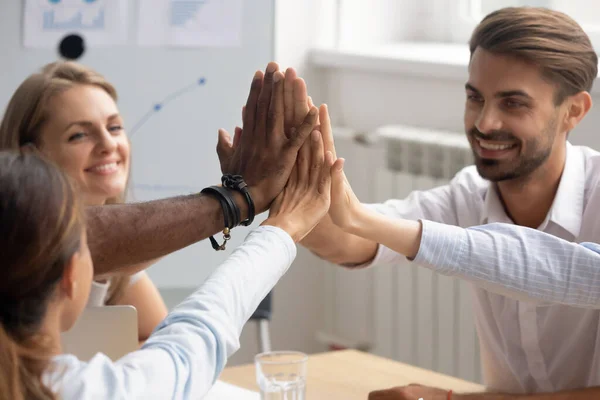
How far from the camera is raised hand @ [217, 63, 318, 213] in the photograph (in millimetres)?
1740

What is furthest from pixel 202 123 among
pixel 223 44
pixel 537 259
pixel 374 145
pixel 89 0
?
pixel 537 259

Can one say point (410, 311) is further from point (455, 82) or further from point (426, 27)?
point (426, 27)

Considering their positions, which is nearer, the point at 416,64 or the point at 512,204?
the point at 512,204

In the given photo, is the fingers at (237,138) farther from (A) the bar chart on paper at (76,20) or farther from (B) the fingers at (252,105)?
(A) the bar chart on paper at (76,20)

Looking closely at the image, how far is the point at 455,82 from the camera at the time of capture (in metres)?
2.99

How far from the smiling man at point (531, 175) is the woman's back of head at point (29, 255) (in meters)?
0.91

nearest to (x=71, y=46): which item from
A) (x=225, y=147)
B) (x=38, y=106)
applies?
(x=38, y=106)

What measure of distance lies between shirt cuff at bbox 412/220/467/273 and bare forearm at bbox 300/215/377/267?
10.5 inches

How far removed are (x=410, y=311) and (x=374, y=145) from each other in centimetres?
59

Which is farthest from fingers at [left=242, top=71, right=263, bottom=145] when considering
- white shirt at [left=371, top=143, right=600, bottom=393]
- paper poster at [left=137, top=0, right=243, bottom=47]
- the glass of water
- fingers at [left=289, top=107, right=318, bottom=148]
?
paper poster at [left=137, top=0, right=243, bottom=47]

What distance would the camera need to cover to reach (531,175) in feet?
6.49

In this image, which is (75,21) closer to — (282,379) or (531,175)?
(531,175)

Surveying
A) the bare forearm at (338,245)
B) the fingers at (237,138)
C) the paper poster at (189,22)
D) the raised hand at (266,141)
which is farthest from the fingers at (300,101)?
the paper poster at (189,22)

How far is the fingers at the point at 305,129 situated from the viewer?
5.77ft
